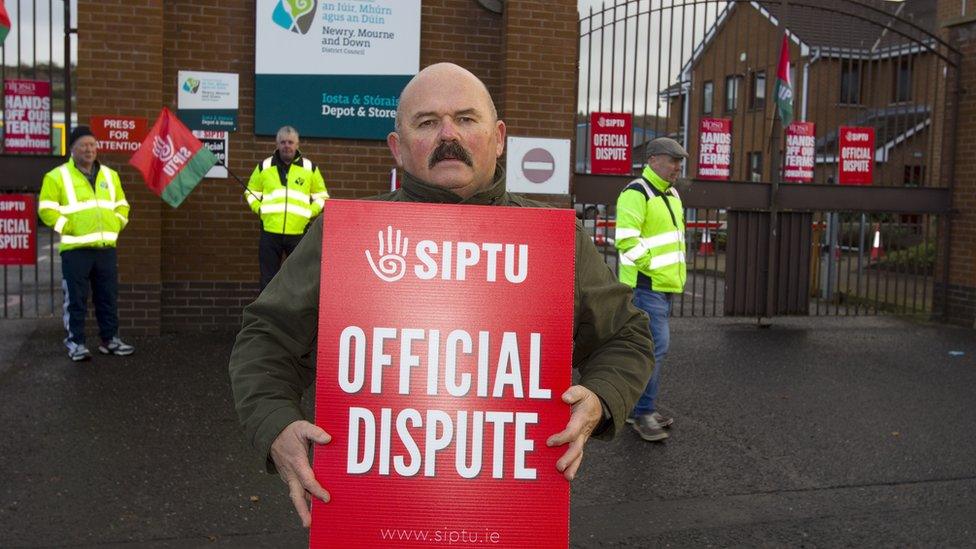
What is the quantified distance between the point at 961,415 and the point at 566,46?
5.02 metres

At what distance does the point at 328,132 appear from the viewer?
9500 millimetres

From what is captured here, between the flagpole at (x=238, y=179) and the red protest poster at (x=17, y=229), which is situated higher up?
the flagpole at (x=238, y=179)

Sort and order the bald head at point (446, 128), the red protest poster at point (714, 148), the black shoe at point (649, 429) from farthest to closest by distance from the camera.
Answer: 1. the red protest poster at point (714, 148)
2. the black shoe at point (649, 429)
3. the bald head at point (446, 128)

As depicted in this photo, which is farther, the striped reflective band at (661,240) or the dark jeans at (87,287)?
the dark jeans at (87,287)

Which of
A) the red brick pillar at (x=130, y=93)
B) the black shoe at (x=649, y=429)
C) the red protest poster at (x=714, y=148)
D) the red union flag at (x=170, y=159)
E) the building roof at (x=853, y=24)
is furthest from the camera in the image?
the building roof at (x=853, y=24)

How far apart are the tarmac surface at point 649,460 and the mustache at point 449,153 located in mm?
2619

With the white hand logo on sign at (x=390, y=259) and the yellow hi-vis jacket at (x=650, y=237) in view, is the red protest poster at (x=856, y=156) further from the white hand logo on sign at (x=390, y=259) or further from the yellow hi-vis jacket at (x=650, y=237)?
the white hand logo on sign at (x=390, y=259)

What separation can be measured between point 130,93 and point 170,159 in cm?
95

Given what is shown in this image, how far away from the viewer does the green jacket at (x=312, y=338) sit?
2.08 m

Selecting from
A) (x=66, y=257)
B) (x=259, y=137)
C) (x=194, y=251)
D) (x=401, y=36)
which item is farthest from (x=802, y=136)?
(x=66, y=257)

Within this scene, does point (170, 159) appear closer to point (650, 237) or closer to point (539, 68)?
point (539, 68)

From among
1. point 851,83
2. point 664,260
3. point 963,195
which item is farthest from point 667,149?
point 851,83

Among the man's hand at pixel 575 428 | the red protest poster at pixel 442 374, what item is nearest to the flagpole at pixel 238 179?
the red protest poster at pixel 442 374

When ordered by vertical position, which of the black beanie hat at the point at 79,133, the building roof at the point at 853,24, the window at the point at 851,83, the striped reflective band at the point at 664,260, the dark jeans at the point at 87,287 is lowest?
the dark jeans at the point at 87,287
